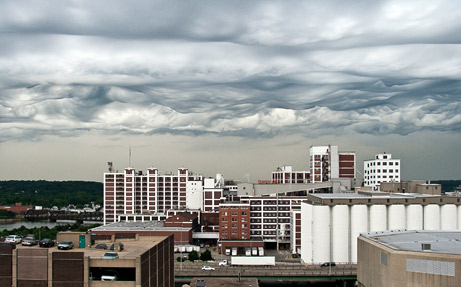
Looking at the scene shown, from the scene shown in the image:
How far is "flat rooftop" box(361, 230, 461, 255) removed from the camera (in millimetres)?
34094

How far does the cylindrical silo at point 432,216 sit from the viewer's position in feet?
217

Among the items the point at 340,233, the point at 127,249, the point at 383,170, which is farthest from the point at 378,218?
the point at 127,249

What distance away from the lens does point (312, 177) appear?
329 feet

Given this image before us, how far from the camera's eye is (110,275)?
26.8 meters

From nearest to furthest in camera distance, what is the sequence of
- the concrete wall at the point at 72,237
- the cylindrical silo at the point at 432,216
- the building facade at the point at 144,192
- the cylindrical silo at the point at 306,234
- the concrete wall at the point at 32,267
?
the concrete wall at the point at 32,267 < the concrete wall at the point at 72,237 < the cylindrical silo at the point at 306,234 < the cylindrical silo at the point at 432,216 < the building facade at the point at 144,192

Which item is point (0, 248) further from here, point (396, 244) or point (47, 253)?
point (396, 244)

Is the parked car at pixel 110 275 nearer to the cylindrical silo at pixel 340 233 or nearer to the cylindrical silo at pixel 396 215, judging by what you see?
the cylindrical silo at pixel 340 233

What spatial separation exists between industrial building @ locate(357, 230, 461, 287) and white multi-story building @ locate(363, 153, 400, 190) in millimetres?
54077

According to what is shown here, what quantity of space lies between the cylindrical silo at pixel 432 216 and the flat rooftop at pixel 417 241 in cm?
1909

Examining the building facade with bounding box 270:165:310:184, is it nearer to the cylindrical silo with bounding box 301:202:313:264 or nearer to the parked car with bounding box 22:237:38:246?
the cylindrical silo with bounding box 301:202:313:264

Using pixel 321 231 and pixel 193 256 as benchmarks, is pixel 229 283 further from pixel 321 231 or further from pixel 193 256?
pixel 193 256

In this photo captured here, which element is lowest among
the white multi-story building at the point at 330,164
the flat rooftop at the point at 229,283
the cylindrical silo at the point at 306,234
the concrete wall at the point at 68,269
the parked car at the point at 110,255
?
the flat rooftop at the point at 229,283

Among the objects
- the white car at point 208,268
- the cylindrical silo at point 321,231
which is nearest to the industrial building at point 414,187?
the cylindrical silo at point 321,231

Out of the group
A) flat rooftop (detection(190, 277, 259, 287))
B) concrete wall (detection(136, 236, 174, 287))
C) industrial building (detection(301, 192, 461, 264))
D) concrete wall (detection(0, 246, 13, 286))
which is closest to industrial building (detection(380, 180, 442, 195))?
industrial building (detection(301, 192, 461, 264))
